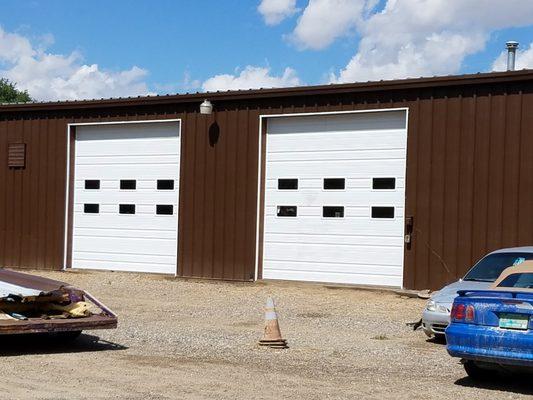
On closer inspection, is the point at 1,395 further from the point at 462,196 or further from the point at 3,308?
the point at 462,196

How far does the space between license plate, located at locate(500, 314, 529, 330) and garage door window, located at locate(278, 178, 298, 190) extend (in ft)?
37.8

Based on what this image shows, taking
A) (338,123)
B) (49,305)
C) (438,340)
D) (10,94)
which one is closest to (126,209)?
(338,123)

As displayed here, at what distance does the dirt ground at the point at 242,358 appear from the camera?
8422 mm

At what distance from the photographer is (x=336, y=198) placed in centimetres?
1936

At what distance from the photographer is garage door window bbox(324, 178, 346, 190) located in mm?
19297

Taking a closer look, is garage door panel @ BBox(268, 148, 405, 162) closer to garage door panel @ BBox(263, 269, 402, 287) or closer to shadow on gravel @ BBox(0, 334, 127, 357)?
garage door panel @ BBox(263, 269, 402, 287)

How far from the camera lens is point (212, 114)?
20.7 m

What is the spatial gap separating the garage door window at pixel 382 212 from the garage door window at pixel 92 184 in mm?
8095

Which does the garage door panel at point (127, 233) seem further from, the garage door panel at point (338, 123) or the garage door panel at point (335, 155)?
the garage door panel at point (338, 123)

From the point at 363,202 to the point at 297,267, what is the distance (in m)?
2.31

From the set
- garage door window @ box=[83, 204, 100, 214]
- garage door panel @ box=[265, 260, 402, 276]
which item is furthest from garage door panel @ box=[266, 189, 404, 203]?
garage door window @ box=[83, 204, 100, 214]

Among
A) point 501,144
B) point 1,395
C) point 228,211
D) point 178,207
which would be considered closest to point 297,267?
point 228,211

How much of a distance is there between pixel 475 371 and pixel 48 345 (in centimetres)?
568

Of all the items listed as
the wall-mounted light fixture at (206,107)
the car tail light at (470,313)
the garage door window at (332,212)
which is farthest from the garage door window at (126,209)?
the car tail light at (470,313)
